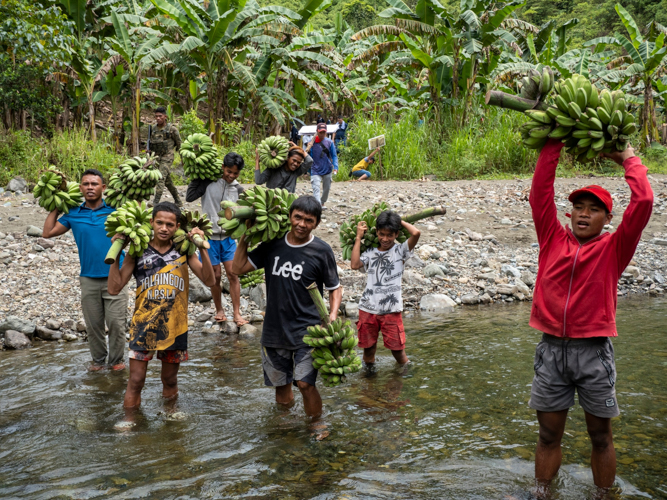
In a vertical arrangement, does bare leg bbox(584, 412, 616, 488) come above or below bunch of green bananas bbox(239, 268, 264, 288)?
below

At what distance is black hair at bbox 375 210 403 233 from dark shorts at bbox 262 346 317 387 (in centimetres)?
167

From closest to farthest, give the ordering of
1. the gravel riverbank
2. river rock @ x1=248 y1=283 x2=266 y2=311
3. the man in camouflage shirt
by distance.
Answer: the gravel riverbank < river rock @ x1=248 y1=283 x2=266 y2=311 < the man in camouflage shirt

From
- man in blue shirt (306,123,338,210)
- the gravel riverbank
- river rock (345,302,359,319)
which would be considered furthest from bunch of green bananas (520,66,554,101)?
man in blue shirt (306,123,338,210)

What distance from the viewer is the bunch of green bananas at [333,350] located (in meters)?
4.19

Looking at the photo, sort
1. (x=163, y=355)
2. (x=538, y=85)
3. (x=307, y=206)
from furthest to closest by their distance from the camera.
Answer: (x=163, y=355) < (x=307, y=206) < (x=538, y=85)

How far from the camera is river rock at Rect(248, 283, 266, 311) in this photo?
864 cm

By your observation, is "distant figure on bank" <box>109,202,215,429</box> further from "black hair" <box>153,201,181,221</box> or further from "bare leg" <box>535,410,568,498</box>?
"bare leg" <box>535,410,568,498</box>

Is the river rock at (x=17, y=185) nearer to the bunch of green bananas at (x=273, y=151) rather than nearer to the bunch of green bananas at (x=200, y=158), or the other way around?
the bunch of green bananas at (x=200, y=158)

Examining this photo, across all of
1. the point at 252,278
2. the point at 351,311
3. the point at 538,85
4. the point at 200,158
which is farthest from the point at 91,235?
the point at 538,85

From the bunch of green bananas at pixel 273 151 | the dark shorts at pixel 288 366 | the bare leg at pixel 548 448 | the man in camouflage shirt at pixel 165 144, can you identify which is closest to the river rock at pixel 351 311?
the bunch of green bananas at pixel 273 151

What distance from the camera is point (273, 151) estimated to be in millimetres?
7102

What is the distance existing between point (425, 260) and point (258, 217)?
6525 millimetres

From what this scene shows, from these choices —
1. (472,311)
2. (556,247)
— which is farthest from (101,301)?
(472,311)

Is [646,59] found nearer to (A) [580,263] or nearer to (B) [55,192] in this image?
(A) [580,263]
